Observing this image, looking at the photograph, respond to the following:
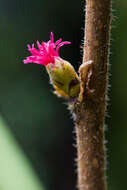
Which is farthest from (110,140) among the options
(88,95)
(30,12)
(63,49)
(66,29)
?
(88,95)

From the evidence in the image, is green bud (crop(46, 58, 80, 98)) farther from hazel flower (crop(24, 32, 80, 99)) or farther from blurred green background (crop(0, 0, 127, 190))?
blurred green background (crop(0, 0, 127, 190))

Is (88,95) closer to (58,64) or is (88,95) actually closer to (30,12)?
(58,64)

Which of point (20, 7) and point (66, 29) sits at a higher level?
point (20, 7)

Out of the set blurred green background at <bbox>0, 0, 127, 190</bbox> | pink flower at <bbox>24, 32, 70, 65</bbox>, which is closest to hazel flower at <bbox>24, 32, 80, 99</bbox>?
pink flower at <bbox>24, 32, 70, 65</bbox>

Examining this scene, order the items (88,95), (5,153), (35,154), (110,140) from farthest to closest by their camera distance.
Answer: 1. (35,154)
2. (110,140)
3. (5,153)
4. (88,95)

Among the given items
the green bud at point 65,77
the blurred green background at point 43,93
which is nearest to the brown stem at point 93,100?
the green bud at point 65,77

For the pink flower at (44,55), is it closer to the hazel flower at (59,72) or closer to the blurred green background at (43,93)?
the hazel flower at (59,72)
